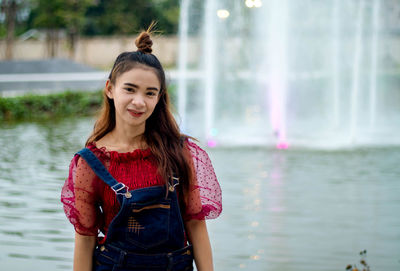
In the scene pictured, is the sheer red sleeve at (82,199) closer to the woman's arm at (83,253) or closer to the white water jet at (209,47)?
the woman's arm at (83,253)

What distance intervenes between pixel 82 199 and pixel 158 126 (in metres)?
0.38

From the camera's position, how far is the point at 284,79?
12984mm

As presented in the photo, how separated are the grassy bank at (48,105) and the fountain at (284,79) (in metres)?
2.43

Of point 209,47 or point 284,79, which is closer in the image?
point 284,79

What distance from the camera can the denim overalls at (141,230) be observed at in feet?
6.43

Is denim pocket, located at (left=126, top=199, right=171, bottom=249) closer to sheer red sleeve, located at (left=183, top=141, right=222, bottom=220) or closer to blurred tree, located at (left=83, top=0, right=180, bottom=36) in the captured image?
sheer red sleeve, located at (left=183, top=141, right=222, bottom=220)

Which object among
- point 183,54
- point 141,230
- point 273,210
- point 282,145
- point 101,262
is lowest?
point 273,210

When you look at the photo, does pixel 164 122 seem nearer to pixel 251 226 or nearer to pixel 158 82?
pixel 158 82

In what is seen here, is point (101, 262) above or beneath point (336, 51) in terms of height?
beneath

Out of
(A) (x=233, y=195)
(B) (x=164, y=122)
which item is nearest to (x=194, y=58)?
(A) (x=233, y=195)

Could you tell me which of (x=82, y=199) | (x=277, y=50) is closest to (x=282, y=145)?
(x=277, y=50)

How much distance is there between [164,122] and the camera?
7.26ft

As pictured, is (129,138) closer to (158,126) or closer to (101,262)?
(158,126)

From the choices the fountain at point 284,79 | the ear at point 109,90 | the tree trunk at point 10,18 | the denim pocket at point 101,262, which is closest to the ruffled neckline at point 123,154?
the ear at point 109,90
